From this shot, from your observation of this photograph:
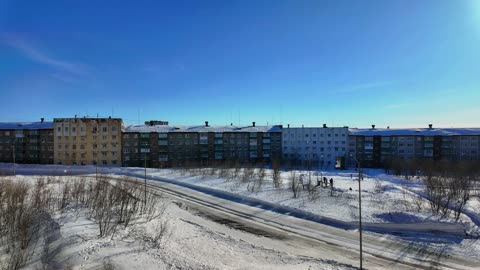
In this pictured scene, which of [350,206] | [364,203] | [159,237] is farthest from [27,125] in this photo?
[364,203]

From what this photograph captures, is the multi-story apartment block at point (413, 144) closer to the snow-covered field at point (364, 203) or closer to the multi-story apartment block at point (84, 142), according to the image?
the snow-covered field at point (364, 203)

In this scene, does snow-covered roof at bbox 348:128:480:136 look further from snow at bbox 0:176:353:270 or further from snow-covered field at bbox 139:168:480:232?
snow at bbox 0:176:353:270

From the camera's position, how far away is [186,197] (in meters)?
33.6

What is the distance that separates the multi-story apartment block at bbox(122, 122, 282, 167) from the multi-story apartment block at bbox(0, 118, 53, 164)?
56.9 ft

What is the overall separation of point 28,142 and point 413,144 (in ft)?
313

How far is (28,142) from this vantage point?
236ft

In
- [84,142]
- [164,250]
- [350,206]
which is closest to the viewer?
[164,250]

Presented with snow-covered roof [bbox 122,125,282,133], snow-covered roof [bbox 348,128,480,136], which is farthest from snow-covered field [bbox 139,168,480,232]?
snow-covered roof [bbox 348,128,480,136]

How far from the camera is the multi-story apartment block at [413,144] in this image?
262 ft

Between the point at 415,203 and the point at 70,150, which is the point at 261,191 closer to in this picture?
the point at 415,203

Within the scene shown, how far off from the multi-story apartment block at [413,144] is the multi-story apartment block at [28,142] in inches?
2898

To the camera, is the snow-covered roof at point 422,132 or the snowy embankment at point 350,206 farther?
the snow-covered roof at point 422,132


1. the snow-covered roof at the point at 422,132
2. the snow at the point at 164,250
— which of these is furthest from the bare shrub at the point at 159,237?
the snow-covered roof at the point at 422,132

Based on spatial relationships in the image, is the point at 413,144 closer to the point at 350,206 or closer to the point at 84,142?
the point at 350,206
